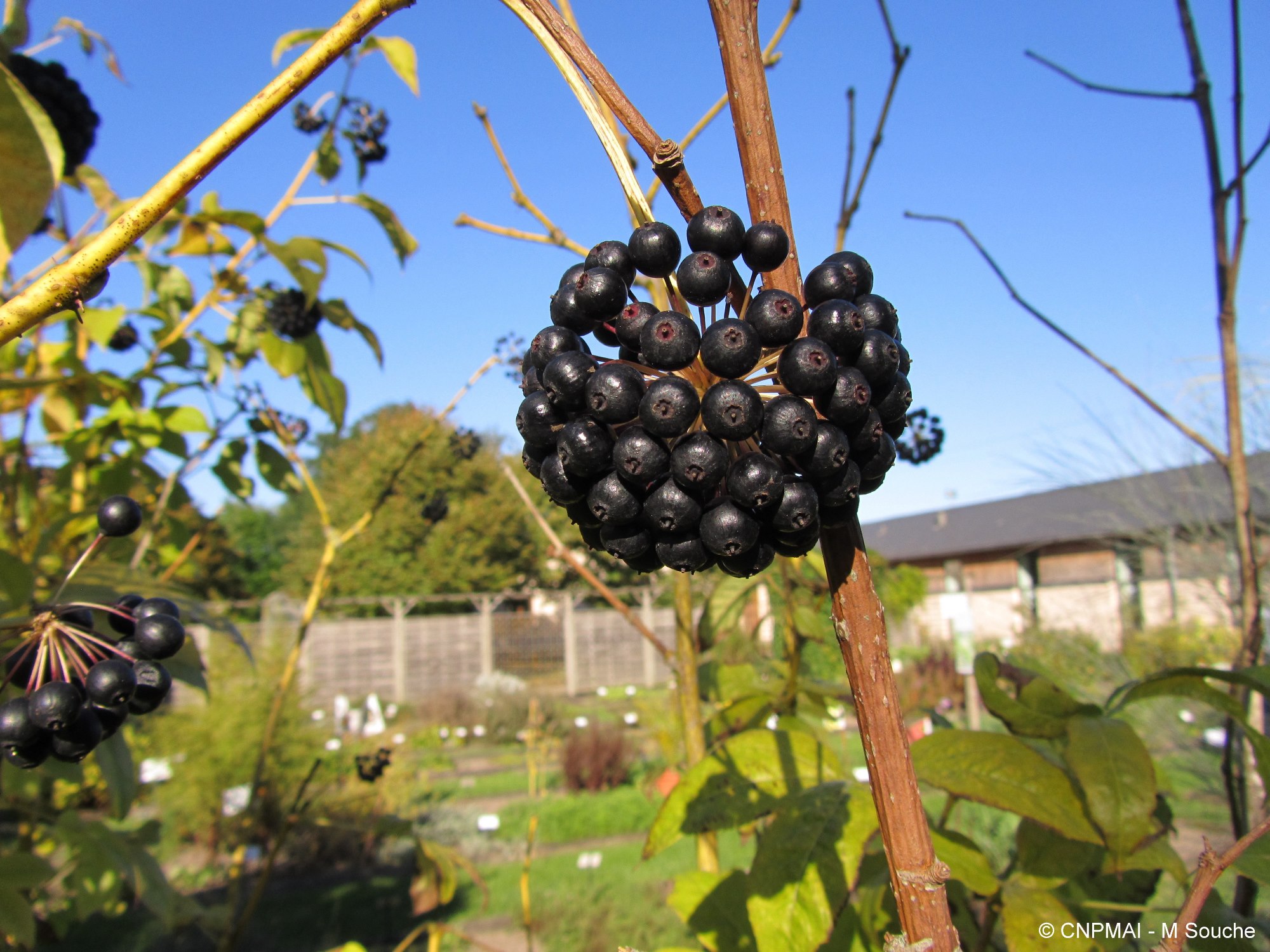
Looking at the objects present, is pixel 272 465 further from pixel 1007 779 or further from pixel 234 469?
pixel 1007 779

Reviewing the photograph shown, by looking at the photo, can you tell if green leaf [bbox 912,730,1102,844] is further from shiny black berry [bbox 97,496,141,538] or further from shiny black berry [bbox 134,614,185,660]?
shiny black berry [bbox 97,496,141,538]

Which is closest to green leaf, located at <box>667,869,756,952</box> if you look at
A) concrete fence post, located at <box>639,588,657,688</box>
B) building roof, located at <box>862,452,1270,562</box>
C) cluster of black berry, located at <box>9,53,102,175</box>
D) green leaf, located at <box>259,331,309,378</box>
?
green leaf, located at <box>259,331,309,378</box>

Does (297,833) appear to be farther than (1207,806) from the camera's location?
Yes

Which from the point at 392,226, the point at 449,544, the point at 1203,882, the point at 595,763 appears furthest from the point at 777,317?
the point at 449,544

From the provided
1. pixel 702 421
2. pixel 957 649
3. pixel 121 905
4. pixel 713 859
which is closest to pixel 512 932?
pixel 121 905

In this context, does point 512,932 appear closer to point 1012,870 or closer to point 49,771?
point 49,771

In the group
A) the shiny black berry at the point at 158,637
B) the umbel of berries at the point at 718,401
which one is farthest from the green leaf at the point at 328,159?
the umbel of berries at the point at 718,401
